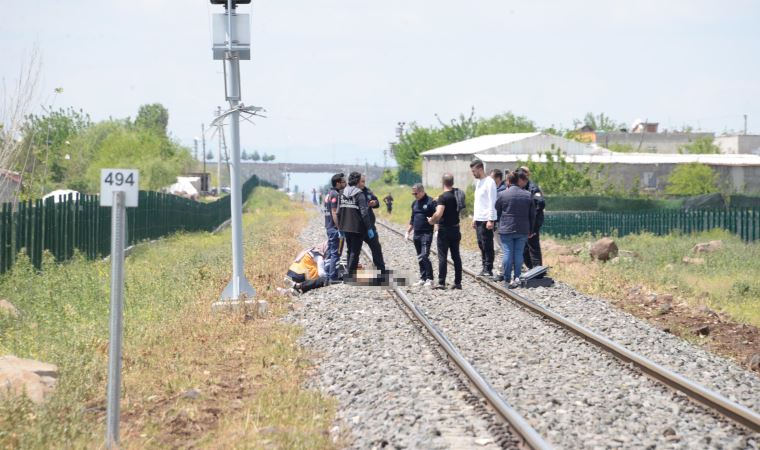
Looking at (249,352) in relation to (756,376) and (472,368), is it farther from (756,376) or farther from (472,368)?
(756,376)

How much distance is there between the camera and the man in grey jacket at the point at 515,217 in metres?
17.1

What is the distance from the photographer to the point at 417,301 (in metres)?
16.3

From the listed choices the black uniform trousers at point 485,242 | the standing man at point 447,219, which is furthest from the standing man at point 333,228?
the black uniform trousers at point 485,242

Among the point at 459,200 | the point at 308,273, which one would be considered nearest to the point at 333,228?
the point at 308,273

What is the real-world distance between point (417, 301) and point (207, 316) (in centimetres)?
353

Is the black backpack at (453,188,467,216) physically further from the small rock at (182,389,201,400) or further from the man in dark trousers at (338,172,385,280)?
the small rock at (182,389,201,400)

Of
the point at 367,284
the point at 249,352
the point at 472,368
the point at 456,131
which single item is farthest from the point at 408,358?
the point at 456,131

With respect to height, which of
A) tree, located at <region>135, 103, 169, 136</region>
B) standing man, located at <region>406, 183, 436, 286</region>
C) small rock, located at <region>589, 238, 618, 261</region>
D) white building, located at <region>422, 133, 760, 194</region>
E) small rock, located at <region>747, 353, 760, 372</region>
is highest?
tree, located at <region>135, 103, 169, 136</region>

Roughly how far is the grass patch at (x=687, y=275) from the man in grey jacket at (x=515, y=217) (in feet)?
5.69

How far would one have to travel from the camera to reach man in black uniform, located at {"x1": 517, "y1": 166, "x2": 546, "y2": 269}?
18.2 m

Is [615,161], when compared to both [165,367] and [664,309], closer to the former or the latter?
[664,309]

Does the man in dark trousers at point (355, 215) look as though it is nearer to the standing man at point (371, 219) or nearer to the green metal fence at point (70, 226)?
the standing man at point (371, 219)

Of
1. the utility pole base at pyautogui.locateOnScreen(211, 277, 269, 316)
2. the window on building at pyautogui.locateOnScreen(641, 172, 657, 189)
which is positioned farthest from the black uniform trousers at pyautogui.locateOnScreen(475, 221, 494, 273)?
the window on building at pyautogui.locateOnScreen(641, 172, 657, 189)

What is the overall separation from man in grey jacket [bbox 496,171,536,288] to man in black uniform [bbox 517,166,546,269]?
0.30m
